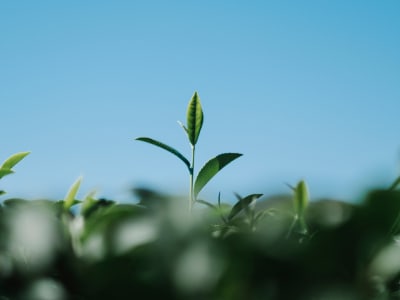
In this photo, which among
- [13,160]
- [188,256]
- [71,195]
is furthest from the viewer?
[13,160]

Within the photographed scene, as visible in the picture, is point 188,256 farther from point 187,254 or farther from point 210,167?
point 210,167

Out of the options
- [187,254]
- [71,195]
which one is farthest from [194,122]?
[187,254]

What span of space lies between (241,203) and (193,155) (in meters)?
0.06

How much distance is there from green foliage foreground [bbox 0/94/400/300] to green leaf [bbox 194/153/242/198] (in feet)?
0.40

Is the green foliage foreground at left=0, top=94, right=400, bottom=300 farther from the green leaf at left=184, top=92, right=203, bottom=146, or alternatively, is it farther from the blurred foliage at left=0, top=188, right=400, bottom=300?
the green leaf at left=184, top=92, right=203, bottom=146

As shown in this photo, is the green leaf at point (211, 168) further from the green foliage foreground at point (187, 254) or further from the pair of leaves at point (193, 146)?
the green foliage foreground at point (187, 254)

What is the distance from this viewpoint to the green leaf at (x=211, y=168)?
504 millimetres

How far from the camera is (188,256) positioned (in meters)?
0.30

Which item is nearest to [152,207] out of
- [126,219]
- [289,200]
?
[126,219]

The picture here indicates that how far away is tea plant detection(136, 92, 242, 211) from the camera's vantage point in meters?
0.50

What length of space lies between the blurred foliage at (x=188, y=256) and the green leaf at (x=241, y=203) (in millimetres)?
99

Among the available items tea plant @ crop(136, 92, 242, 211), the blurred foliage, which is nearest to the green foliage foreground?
the blurred foliage

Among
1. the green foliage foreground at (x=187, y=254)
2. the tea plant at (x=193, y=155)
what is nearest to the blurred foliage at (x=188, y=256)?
the green foliage foreground at (x=187, y=254)

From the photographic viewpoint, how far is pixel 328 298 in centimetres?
30
